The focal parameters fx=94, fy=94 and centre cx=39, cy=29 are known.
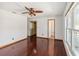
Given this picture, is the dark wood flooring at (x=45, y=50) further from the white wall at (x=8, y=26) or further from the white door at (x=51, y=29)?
the white door at (x=51, y=29)

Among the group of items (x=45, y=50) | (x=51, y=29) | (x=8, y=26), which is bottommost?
(x=45, y=50)

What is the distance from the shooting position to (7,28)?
5.81 meters

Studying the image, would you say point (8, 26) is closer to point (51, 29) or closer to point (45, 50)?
point (45, 50)

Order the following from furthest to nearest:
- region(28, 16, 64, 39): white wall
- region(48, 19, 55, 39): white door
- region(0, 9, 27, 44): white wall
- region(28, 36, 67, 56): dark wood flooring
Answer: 1. region(48, 19, 55, 39): white door
2. region(28, 16, 64, 39): white wall
3. region(0, 9, 27, 44): white wall
4. region(28, 36, 67, 56): dark wood flooring

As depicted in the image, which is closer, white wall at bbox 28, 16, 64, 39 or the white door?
white wall at bbox 28, 16, 64, 39

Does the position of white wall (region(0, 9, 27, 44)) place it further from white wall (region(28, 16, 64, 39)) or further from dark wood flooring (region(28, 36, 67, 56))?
white wall (region(28, 16, 64, 39))

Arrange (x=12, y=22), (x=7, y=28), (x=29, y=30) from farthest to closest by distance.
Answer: (x=29, y=30) < (x=12, y=22) < (x=7, y=28)

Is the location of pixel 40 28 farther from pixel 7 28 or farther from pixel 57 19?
pixel 7 28

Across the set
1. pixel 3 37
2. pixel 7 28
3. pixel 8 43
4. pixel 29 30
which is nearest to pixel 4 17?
pixel 7 28

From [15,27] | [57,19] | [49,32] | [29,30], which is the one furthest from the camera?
[29,30]

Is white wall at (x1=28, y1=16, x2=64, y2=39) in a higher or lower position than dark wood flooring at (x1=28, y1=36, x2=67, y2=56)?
higher

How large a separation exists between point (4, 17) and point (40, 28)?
15.8ft

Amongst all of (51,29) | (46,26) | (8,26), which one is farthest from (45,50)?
(51,29)

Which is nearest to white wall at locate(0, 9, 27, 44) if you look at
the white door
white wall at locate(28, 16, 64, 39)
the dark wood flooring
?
the dark wood flooring
